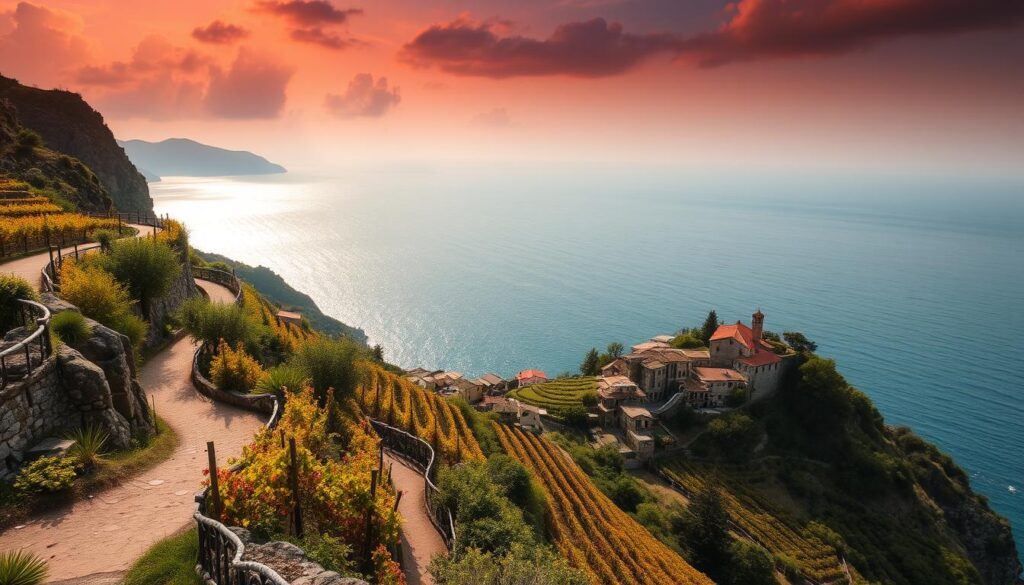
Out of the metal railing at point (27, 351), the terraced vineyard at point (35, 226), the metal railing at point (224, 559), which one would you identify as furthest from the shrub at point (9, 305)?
the terraced vineyard at point (35, 226)

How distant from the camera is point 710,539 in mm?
35938

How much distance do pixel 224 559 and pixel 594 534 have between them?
22.8 m

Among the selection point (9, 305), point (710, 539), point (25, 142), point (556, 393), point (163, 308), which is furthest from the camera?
point (556, 393)

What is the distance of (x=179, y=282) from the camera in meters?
29.4

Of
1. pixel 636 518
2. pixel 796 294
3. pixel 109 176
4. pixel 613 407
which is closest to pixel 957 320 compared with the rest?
pixel 796 294

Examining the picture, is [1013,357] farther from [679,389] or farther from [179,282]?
[179,282]

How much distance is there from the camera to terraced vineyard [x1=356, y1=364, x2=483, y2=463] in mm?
22981

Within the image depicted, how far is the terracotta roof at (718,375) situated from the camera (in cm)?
5666

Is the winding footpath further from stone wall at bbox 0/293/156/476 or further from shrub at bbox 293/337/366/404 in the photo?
shrub at bbox 293/337/366/404

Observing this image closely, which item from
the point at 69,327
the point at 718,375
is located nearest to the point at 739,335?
the point at 718,375

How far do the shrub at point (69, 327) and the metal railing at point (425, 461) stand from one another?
937 centimetres

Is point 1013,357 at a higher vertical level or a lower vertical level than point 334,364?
lower

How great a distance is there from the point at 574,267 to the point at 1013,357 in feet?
332

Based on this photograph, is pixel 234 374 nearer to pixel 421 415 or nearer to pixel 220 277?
pixel 421 415
